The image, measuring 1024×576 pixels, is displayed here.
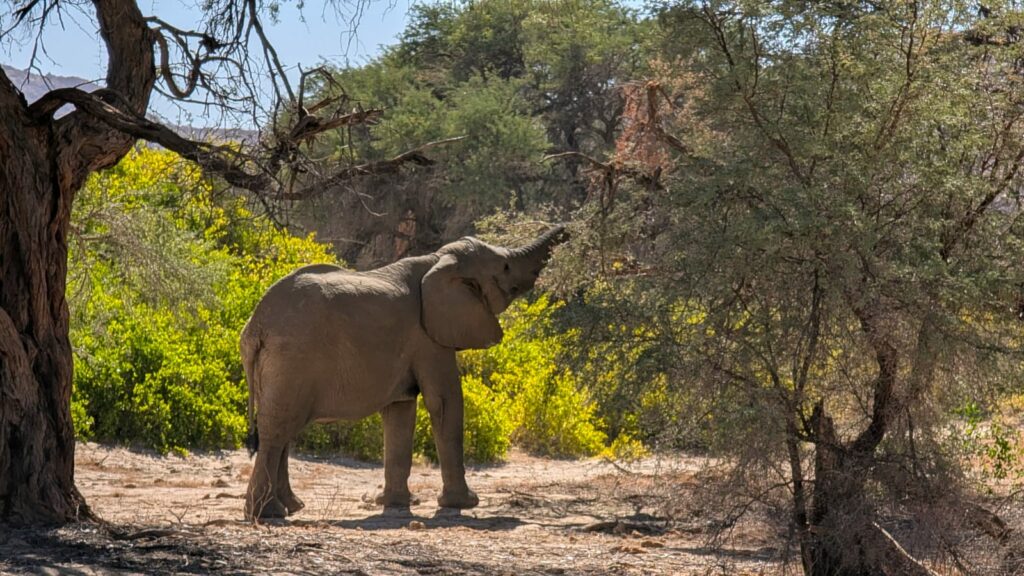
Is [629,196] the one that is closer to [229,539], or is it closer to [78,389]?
[229,539]

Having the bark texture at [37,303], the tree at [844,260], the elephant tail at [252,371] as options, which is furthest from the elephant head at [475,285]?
the bark texture at [37,303]

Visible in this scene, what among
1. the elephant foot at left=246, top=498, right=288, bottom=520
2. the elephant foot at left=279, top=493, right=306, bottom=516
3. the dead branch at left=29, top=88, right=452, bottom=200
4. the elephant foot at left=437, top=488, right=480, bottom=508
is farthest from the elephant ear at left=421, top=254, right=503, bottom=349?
the dead branch at left=29, top=88, right=452, bottom=200

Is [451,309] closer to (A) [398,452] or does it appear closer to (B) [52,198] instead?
(A) [398,452]

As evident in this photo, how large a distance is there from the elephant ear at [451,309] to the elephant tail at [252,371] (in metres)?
1.49

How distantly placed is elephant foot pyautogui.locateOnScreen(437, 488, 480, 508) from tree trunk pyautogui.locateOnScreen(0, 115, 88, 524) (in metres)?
4.06

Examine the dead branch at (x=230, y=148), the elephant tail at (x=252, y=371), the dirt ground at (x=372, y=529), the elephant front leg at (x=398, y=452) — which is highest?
the dead branch at (x=230, y=148)

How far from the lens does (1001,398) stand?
10023mm

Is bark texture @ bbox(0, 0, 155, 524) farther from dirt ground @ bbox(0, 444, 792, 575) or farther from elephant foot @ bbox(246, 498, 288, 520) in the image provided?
elephant foot @ bbox(246, 498, 288, 520)

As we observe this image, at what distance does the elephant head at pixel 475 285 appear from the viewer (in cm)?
1242

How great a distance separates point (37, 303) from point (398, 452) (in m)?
4.35

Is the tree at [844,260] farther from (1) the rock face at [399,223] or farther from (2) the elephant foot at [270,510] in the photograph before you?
(1) the rock face at [399,223]

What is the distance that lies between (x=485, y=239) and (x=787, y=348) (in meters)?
5.26

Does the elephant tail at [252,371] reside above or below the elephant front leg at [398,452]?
above

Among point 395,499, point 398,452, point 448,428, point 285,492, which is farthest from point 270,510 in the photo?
point 448,428
